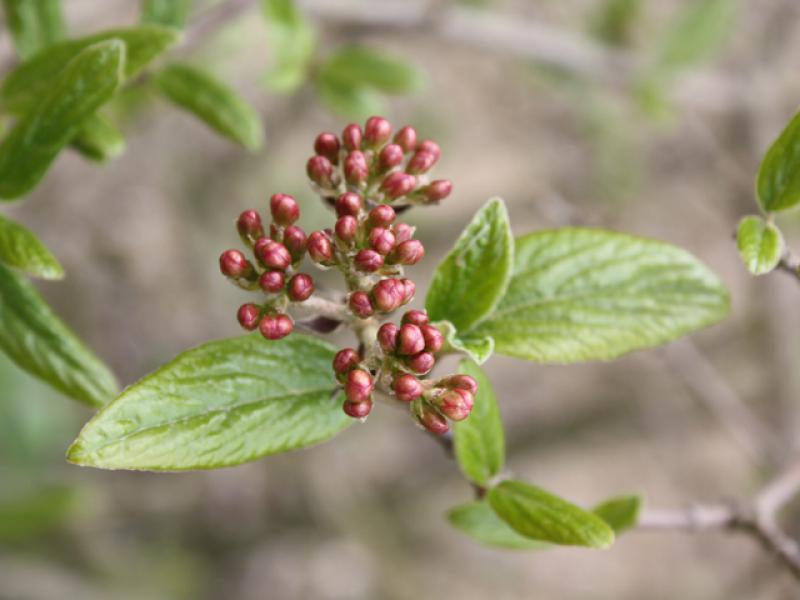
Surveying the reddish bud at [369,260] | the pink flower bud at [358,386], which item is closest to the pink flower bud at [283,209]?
the reddish bud at [369,260]

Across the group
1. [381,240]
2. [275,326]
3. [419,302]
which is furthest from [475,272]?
[419,302]

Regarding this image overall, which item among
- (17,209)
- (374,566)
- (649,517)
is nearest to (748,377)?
(374,566)

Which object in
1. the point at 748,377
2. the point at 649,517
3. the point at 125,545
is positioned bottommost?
the point at 125,545

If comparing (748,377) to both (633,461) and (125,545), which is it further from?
(125,545)

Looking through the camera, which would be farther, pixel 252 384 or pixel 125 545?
pixel 125 545

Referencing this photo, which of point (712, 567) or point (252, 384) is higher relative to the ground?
point (252, 384)

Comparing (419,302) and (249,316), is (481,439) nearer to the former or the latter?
(249,316)

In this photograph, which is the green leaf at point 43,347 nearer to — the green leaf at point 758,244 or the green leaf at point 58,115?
the green leaf at point 58,115
